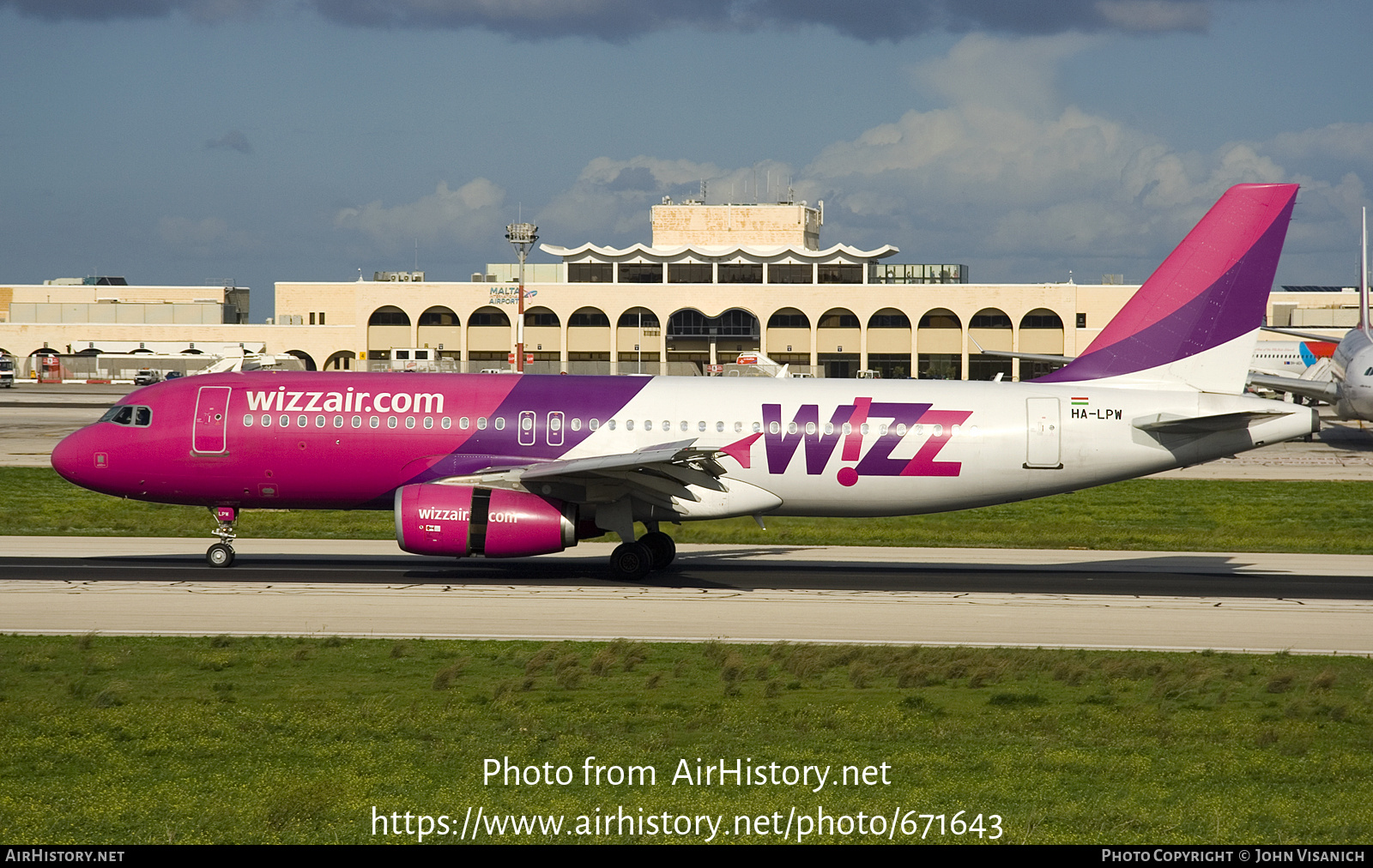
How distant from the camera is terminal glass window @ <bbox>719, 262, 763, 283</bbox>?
480ft

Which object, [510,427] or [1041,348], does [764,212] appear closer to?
[1041,348]

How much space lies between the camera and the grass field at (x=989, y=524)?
35.1 metres

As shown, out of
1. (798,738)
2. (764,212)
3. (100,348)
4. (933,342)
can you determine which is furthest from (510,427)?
(100,348)

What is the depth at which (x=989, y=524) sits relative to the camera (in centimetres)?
3838

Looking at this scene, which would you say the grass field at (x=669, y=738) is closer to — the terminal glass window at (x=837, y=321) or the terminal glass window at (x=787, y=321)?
the terminal glass window at (x=837, y=321)

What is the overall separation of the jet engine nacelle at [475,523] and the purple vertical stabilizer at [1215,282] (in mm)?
12455

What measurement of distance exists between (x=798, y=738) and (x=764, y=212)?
141085 millimetres

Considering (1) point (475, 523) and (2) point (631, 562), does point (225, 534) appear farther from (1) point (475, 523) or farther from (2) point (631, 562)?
(2) point (631, 562)

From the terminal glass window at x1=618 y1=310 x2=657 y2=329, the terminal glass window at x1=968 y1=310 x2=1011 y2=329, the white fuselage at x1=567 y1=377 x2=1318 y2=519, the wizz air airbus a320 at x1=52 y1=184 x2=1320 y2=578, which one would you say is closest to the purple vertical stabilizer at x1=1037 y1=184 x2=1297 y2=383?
the wizz air airbus a320 at x1=52 y1=184 x2=1320 y2=578

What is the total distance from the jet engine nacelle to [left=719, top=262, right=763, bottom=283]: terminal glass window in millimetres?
122486

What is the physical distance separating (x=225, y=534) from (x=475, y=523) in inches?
266

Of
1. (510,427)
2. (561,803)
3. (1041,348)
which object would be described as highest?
(1041,348)

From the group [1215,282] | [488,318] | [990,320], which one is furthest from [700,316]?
[1215,282]

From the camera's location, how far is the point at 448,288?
143125mm
